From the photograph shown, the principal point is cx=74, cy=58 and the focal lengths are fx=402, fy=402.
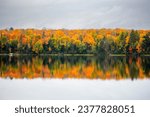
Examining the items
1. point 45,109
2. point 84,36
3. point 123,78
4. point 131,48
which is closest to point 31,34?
point 84,36

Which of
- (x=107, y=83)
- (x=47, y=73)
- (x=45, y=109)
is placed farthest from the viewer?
(x=47, y=73)

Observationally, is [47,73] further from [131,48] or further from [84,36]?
[84,36]

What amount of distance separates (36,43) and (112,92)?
42.7 feet

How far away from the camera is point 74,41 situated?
2117 cm

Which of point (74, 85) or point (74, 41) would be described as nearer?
point (74, 85)

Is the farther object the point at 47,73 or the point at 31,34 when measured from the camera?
the point at 31,34

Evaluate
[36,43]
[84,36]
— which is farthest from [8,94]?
[84,36]

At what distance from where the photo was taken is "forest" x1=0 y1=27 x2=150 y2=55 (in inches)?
741

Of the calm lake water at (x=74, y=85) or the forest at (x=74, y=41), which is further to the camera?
the forest at (x=74, y=41)

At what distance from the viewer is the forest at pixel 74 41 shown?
1881 cm

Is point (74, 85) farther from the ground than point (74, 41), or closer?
closer

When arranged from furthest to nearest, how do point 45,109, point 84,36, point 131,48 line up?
point 84,36, point 131,48, point 45,109

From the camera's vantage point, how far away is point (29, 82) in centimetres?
739

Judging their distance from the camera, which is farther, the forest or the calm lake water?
the forest
